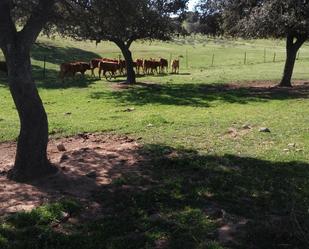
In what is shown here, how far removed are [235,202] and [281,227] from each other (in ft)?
3.71

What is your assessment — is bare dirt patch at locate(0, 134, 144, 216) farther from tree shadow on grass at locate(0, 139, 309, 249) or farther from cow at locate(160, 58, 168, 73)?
cow at locate(160, 58, 168, 73)

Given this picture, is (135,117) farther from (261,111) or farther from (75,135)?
(261,111)

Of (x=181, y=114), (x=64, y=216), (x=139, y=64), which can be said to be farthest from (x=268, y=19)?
(x=64, y=216)

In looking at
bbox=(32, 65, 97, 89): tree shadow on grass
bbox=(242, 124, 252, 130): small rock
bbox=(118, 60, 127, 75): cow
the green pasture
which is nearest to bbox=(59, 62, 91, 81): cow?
bbox=(32, 65, 97, 89): tree shadow on grass

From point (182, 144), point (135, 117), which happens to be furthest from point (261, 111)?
point (182, 144)

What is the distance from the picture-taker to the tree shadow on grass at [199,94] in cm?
2056

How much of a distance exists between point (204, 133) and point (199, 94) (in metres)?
9.89

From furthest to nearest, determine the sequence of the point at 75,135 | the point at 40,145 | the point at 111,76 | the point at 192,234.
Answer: the point at 111,76, the point at 75,135, the point at 40,145, the point at 192,234

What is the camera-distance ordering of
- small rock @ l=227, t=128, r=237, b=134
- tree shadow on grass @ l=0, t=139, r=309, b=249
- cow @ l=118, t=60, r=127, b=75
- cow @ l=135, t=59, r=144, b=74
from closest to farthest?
tree shadow on grass @ l=0, t=139, r=309, b=249, small rock @ l=227, t=128, r=237, b=134, cow @ l=118, t=60, r=127, b=75, cow @ l=135, t=59, r=144, b=74

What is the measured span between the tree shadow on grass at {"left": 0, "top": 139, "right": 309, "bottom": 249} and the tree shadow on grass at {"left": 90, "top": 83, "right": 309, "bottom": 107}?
9.70 meters

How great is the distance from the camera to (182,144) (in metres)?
11.7

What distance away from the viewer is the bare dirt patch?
791cm

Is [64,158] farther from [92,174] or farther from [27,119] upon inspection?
[27,119]

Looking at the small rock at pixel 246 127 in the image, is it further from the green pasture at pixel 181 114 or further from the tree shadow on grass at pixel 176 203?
the tree shadow on grass at pixel 176 203
